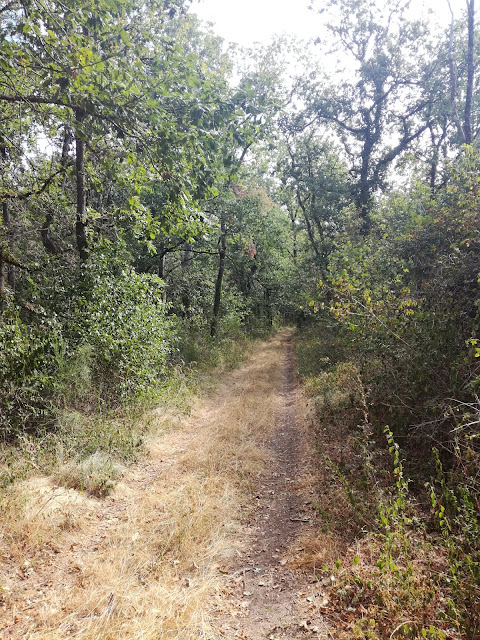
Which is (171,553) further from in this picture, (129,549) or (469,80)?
(469,80)

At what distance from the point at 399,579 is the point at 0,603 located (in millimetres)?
3073

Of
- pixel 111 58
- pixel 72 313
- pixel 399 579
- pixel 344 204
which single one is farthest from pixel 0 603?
pixel 344 204

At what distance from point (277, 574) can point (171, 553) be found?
104cm

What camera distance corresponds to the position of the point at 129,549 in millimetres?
3652

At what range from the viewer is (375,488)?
407 centimetres

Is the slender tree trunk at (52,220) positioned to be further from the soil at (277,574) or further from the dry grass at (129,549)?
the soil at (277,574)

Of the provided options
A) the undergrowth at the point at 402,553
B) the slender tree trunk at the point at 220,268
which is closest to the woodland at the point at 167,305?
the undergrowth at the point at 402,553

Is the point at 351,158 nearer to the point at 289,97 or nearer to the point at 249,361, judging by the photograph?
the point at 289,97

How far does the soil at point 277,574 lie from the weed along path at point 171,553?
1 centimetres

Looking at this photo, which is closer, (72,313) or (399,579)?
(399,579)

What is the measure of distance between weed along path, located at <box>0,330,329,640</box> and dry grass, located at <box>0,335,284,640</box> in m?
0.01

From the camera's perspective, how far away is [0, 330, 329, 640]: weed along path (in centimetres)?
281

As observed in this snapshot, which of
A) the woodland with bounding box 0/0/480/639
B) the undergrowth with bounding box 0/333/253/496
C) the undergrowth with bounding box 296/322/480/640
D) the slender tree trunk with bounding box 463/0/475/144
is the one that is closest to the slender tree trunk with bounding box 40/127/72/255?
the woodland with bounding box 0/0/480/639

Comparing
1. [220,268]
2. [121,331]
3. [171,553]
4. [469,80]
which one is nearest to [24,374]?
[121,331]
